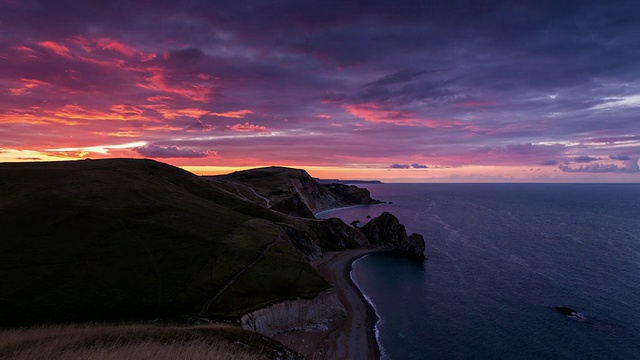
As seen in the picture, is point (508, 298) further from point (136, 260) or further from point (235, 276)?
point (136, 260)

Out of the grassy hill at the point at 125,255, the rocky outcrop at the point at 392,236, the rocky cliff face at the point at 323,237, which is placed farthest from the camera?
the rocky outcrop at the point at 392,236

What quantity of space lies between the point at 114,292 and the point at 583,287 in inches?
4355

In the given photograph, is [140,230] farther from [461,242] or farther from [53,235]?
[461,242]

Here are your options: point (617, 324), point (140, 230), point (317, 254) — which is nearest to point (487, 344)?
point (617, 324)

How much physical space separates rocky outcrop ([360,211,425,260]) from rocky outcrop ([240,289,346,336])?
2487 inches

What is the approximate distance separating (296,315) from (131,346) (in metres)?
51.4

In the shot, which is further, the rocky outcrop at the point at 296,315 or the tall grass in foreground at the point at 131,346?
the rocky outcrop at the point at 296,315

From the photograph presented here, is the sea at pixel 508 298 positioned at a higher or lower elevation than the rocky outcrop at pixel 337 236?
lower

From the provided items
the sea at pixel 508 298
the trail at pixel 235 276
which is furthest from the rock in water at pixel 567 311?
the trail at pixel 235 276

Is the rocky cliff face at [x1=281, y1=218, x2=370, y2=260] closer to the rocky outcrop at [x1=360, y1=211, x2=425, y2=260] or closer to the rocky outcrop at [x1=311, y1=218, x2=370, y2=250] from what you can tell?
the rocky outcrop at [x1=311, y1=218, x2=370, y2=250]

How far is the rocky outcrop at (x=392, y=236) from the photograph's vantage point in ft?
420

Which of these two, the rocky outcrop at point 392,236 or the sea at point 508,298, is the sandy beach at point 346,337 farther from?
the rocky outcrop at point 392,236

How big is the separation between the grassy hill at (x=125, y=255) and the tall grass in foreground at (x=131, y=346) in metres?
30.8

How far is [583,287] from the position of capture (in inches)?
3462
